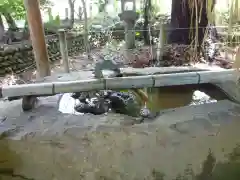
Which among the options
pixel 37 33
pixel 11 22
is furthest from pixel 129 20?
pixel 37 33

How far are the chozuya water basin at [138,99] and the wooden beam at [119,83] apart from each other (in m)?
0.15

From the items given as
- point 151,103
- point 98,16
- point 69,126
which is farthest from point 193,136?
point 98,16

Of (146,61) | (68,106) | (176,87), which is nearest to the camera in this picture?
(68,106)

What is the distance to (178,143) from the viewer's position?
1.73m

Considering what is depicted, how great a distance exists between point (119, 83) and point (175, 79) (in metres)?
0.44

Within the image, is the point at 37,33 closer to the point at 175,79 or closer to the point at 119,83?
the point at 119,83

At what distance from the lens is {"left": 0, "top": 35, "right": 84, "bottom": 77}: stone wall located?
531 centimetres

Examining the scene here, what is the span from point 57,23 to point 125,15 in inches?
74.3

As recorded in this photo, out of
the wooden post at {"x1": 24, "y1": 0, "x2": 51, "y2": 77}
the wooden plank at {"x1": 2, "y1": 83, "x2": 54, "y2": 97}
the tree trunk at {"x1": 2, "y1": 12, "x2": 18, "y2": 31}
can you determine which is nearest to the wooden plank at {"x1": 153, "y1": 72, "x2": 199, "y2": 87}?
the wooden plank at {"x1": 2, "y1": 83, "x2": 54, "y2": 97}

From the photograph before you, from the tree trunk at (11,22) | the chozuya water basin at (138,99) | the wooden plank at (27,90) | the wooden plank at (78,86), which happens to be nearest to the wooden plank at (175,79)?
the chozuya water basin at (138,99)

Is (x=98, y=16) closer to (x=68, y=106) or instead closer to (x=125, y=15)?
(x=125, y=15)

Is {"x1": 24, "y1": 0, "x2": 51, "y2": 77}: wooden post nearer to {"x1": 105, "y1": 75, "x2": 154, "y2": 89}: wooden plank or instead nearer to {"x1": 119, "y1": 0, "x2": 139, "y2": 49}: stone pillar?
{"x1": 105, "y1": 75, "x2": 154, "y2": 89}: wooden plank

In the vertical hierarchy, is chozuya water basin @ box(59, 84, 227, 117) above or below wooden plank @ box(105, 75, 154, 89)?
below

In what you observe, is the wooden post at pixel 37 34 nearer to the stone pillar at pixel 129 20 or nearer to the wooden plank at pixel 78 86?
the wooden plank at pixel 78 86
